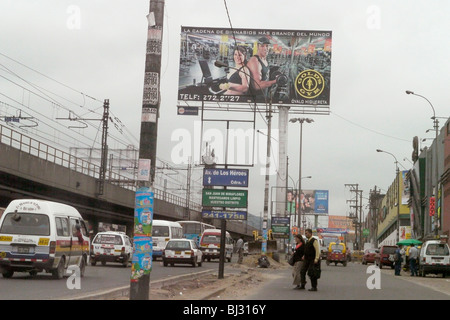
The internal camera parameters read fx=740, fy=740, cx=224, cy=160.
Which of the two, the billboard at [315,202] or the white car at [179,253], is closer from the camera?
the white car at [179,253]

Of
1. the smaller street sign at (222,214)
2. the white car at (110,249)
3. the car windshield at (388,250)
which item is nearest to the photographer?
the smaller street sign at (222,214)

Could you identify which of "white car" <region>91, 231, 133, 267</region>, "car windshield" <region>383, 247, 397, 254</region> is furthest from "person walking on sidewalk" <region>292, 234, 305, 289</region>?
"car windshield" <region>383, 247, 397, 254</region>

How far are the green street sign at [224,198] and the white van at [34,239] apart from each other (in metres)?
5.03

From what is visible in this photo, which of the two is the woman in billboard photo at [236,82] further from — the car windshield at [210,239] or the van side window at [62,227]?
the van side window at [62,227]

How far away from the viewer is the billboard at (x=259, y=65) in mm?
62125

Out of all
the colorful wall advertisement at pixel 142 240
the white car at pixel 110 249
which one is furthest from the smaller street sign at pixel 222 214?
the colorful wall advertisement at pixel 142 240

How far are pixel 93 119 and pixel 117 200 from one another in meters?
6.56

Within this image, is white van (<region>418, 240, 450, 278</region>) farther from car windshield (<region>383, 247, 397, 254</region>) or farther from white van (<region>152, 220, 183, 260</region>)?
white van (<region>152, 220, 183, 260</region>)

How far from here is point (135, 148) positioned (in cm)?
7638

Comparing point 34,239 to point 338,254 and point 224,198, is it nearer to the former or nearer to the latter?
point 224,198

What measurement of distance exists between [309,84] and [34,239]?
43709 mm

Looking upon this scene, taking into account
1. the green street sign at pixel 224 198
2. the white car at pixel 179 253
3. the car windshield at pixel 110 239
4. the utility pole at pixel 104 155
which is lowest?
the white car at pixel 179 253

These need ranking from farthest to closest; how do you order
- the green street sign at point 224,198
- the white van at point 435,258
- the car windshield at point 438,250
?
the car windshield at point 438,250, the white van at point 435,258, the green street sign at point 224,198

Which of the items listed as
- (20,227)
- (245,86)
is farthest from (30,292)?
(245,86)
